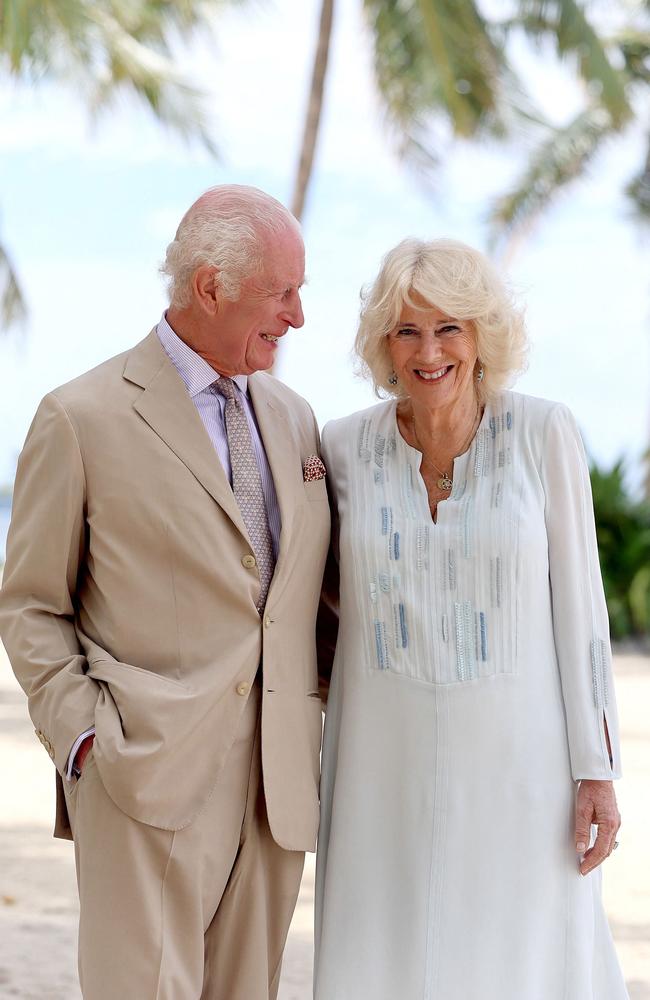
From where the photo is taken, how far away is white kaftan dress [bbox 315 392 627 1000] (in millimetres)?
2957

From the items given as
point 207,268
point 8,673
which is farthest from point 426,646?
point 8,673

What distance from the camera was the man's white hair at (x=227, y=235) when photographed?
2893 mm

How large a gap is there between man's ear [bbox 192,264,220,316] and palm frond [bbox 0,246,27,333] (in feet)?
51.3

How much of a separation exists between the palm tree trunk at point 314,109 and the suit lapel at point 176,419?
10063mm

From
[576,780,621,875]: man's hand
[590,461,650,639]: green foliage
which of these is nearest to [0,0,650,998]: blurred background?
[590,461,650,639]: green foliage

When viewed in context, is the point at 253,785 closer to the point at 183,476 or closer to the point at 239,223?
the point at 183,476

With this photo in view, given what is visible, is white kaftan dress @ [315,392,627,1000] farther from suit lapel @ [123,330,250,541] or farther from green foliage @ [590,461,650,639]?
green foliage @ [590,461,650,639]

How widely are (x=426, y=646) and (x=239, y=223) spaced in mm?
1048

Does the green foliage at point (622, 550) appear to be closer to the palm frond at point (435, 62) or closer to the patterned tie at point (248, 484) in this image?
the palm frond at point (435, 62)

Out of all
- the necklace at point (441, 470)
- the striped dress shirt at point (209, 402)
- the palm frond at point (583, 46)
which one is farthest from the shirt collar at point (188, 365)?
the palm frond at point (583, 46)

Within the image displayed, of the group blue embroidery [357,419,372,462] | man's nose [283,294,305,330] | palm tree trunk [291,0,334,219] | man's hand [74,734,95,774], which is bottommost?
man's hand [74,734,95,774]

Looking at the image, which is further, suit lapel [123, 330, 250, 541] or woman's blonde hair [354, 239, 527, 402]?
woman's blonde hair [354, 239, 527, 402]

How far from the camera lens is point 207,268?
2.90 meters

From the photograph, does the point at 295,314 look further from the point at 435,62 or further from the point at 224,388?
the point at 435,62
